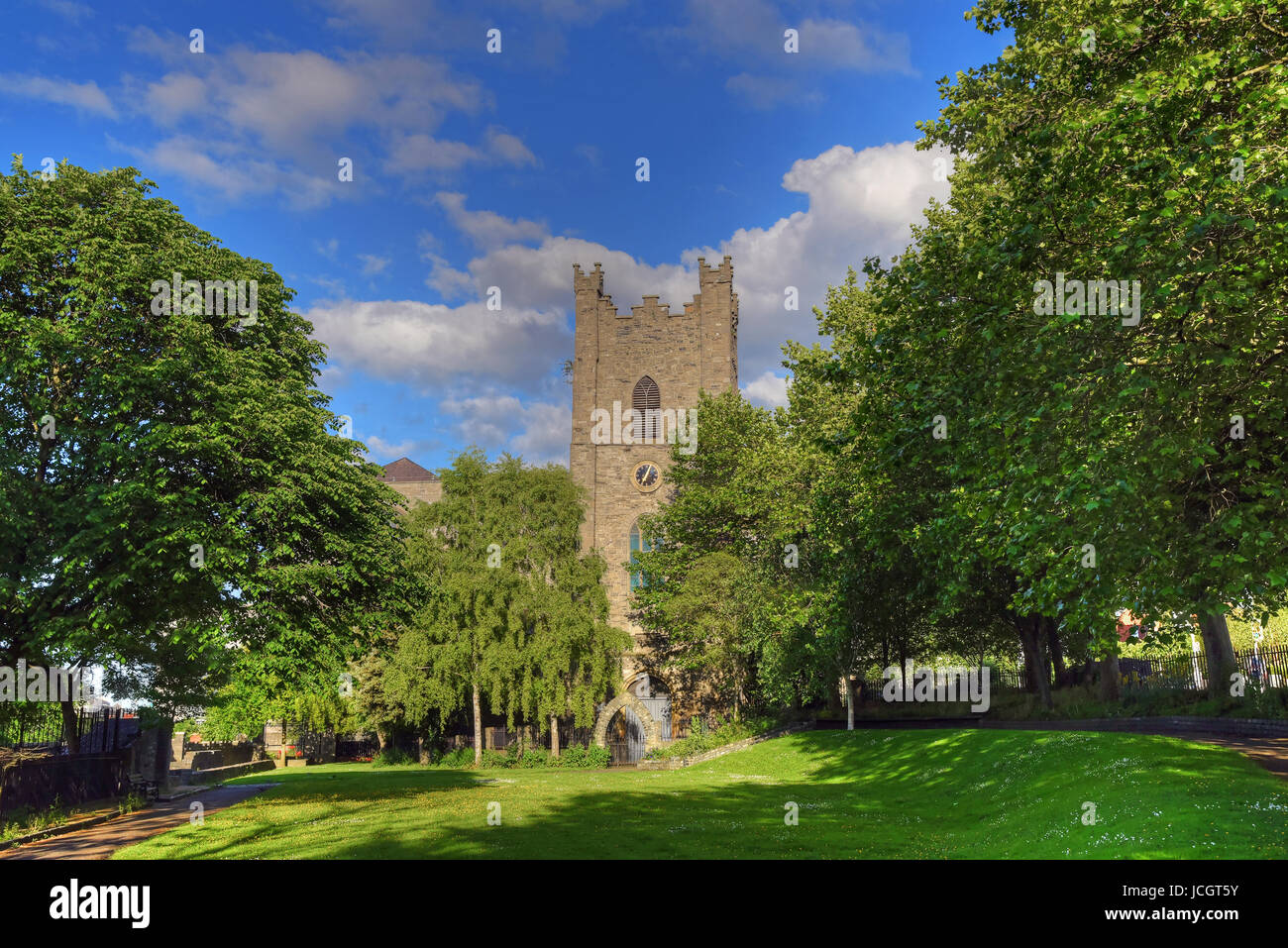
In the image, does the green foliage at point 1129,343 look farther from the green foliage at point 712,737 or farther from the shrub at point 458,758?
the shrub at point 458,758

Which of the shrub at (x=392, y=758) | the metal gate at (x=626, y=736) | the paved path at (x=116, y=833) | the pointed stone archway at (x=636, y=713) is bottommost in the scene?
the shrub at (x=392, y=758)

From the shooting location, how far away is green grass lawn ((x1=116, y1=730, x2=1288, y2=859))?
995 centimetres

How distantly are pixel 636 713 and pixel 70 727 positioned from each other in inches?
1111

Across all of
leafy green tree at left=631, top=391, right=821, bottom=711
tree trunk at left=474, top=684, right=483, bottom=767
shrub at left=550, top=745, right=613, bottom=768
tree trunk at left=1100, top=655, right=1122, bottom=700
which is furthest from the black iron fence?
tree trunk at left=1100, top=655, right=1122, bottom=700

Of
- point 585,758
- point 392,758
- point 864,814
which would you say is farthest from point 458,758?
point 864,814

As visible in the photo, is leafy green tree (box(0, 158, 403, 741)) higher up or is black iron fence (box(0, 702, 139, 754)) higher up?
leafy green tree (box(0, 158, 403, 741))

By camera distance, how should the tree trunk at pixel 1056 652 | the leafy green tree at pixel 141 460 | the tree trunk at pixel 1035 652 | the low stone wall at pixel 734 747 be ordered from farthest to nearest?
the low stone wall at pixel 734 747 → the tree trunk at pixel 1056 652 → the tree trunk at pixel 1035 652 → the leafy green tree at pixel 141 460

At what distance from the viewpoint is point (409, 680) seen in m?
37.9

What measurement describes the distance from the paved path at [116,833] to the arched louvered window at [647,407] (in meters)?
34.3

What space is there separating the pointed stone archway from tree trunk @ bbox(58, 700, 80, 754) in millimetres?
24321

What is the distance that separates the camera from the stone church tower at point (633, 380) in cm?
5191

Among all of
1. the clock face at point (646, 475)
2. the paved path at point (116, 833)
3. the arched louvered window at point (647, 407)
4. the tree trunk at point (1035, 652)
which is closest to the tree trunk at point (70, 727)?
the paved path at point (116, 833)

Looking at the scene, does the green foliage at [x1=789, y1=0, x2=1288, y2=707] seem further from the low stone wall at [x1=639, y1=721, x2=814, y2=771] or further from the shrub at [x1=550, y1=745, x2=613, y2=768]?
the shrub at [x1=550, y1=745, x2=613, y2=768]

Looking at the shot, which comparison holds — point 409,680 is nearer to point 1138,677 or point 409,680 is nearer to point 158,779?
point 158,779
